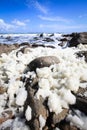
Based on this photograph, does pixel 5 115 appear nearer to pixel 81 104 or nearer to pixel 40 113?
pixel 40 113

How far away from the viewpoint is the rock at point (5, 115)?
17.2 feet

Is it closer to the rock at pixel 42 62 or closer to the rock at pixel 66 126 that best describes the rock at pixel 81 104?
the rock at pixel 66 126

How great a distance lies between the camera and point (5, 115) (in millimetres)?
5367

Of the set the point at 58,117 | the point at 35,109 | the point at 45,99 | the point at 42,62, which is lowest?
the point at 58,117

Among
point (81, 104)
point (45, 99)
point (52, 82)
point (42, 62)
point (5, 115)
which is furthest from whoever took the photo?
point (42, 62)

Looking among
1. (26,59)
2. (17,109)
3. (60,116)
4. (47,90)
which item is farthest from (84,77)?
(26,59)

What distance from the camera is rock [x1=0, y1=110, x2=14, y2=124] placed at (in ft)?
17.2

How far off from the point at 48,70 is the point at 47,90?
1.20m

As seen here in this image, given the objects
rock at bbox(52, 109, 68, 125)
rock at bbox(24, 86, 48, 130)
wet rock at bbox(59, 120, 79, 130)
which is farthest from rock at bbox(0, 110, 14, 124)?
wet rock at bbox(59, 120, 79, 130)

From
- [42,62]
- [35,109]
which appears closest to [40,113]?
[35,109]

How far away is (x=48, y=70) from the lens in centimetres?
648

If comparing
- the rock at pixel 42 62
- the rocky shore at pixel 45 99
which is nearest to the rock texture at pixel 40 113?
the rocky shore at pixel 45 99

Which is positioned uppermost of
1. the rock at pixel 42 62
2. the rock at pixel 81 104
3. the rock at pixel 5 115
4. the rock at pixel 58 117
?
the rock at pixel 42 62

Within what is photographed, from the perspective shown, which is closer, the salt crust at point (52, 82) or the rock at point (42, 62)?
the salt crust at point (52, 82)
